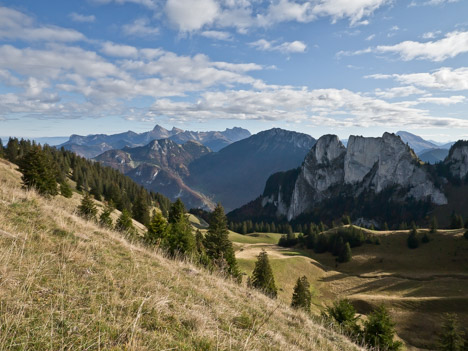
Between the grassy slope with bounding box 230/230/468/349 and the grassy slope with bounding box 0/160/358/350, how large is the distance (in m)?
42.8

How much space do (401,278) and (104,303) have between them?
8058cm

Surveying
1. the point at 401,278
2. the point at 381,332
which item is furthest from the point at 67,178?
the point at 401,278

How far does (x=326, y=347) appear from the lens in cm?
746

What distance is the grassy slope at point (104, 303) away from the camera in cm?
359

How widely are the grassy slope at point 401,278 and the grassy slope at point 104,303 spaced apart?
42810mm

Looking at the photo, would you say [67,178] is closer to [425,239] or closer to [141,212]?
[141,212]

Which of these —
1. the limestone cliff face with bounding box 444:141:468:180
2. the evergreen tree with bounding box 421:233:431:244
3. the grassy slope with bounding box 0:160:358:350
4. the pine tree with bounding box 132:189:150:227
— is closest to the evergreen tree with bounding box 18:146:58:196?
the pine tree with bounding box 132:189:150:227

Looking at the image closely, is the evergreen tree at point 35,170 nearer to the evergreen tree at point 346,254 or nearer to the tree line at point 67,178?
the tree line at point 67,178

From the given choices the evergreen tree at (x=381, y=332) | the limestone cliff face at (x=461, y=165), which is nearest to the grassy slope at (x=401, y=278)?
the evergreen tree at (x=381, y=332)

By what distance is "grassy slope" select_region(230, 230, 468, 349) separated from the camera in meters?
Answer: 43.6

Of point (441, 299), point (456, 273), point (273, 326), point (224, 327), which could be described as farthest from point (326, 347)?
point (456, 273)

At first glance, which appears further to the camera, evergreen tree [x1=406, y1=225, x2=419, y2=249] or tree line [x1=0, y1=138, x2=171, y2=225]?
evergreen tree [x1=406, y1=225, x2=419, y2=249]

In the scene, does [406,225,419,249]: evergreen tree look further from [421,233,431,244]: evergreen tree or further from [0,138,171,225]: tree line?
[0,138,171,225]: tree line

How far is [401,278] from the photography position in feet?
211
